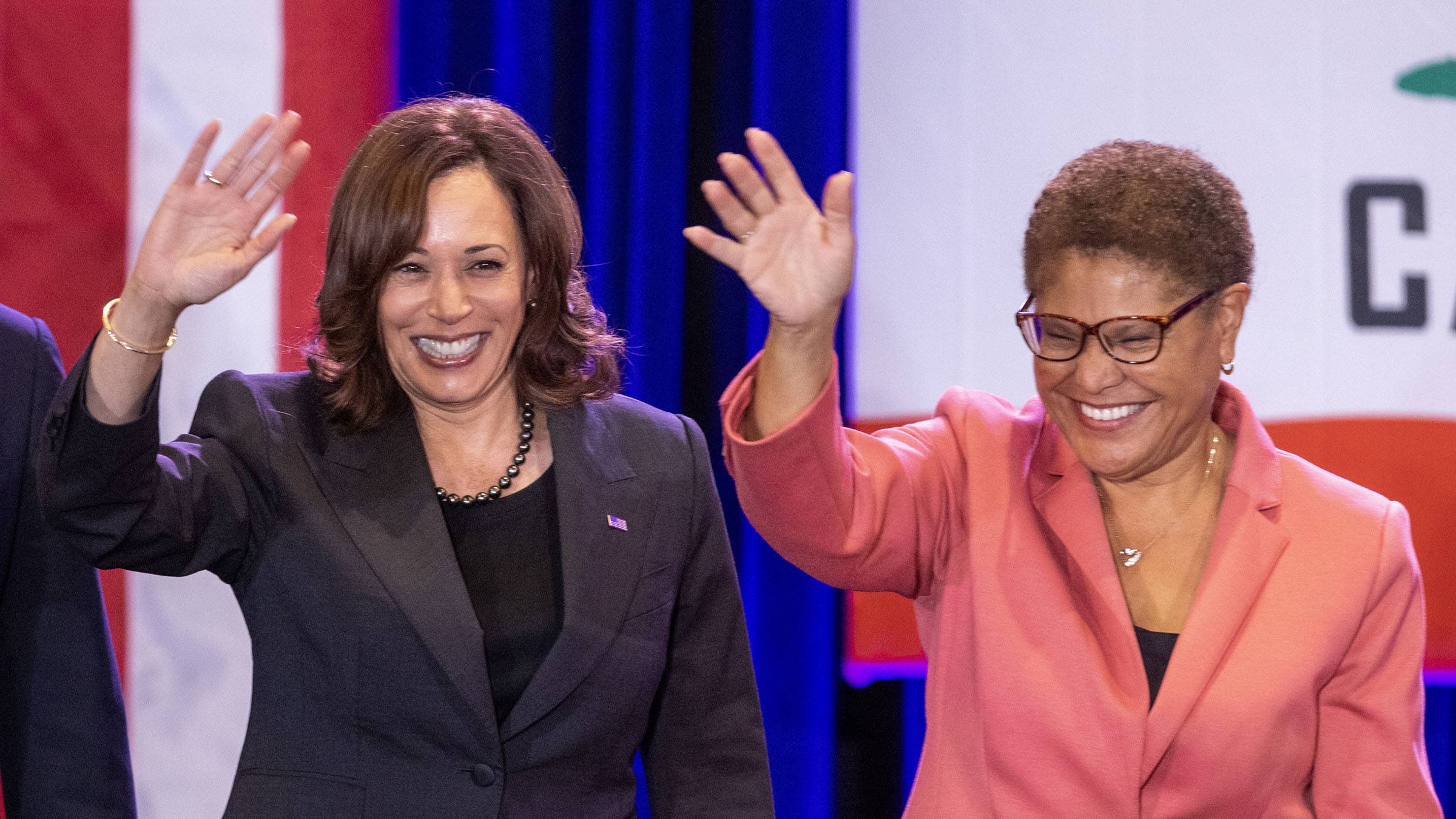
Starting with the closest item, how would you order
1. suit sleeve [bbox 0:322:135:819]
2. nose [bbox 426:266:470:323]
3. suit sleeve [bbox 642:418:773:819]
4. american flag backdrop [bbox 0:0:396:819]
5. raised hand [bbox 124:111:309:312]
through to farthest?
raised hand [bbox 124:111:309:312] < suit sleeve [bbox 0:322:135:819] < nose [bbox 426:266:470:323] < suit sleeve [bbox 642:418:773:819] < american flag backdrop [bbox 0:0:396:819]

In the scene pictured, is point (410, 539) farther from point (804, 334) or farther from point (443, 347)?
point (804, 334)

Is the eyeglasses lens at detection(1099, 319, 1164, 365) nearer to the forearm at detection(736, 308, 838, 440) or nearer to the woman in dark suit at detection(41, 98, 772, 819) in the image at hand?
the forearm at detection(736, 308, 838, 440)

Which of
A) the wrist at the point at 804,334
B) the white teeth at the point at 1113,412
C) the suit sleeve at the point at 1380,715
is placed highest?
the wrist at the point at 804,334

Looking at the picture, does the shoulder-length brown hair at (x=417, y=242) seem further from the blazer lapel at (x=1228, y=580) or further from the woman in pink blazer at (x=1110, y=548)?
the blazer lapel at (x=1228, y=580)

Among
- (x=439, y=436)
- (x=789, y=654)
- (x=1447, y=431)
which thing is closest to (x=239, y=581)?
(x=439, y=436)

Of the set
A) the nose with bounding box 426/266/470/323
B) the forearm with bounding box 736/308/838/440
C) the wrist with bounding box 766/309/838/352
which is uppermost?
the nose with bounding box 426/266/470/323

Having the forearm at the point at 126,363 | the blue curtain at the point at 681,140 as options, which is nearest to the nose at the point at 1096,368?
the forearm at the point at 126,363

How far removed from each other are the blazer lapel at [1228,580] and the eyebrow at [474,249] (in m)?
0.96

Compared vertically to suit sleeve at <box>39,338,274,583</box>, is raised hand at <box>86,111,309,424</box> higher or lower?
higher

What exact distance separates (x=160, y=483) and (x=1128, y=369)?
1094mm

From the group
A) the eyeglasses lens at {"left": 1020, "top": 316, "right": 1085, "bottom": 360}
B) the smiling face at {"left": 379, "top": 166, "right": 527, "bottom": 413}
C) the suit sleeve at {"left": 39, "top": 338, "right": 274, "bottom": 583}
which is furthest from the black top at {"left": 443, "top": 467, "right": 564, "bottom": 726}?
the eyeglasses lens at {"left": 1020, "top": 316, "right": 1085, "bottom": 360}

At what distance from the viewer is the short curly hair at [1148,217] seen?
60.9 inches

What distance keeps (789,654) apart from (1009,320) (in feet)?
2.83

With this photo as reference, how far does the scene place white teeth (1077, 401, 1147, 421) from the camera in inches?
63.2
